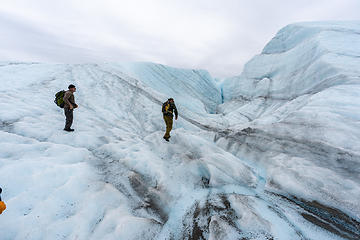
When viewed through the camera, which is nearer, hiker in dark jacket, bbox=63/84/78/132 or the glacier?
the glacier

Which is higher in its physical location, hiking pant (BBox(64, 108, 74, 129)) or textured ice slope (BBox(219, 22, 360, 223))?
textured ice slope (BBox(219, 22, 360, 223))

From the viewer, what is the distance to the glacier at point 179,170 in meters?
2.50

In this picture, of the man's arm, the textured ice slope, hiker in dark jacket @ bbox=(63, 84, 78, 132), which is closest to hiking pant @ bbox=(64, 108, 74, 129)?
hiker in dark jacket @ bbox=(63, 84, 78, 132)

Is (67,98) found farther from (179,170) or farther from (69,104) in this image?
(179,170)

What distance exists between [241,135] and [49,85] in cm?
978

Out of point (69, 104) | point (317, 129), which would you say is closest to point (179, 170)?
point (69, 104)

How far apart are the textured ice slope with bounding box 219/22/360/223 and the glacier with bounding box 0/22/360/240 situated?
0.03 metres

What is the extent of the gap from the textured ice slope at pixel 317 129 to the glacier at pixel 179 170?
26 millimetres

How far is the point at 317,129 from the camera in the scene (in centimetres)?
461

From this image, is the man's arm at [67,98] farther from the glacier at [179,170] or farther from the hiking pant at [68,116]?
the glacier at [179,170]

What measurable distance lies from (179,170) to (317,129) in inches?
164

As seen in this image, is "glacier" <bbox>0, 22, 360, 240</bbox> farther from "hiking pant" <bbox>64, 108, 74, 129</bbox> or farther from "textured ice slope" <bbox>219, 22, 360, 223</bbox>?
"hiking pant" <bbox>64, 108, 74, 129</bbox>

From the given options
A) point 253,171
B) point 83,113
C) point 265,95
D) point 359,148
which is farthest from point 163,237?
point 265,95

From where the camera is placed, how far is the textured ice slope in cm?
348
